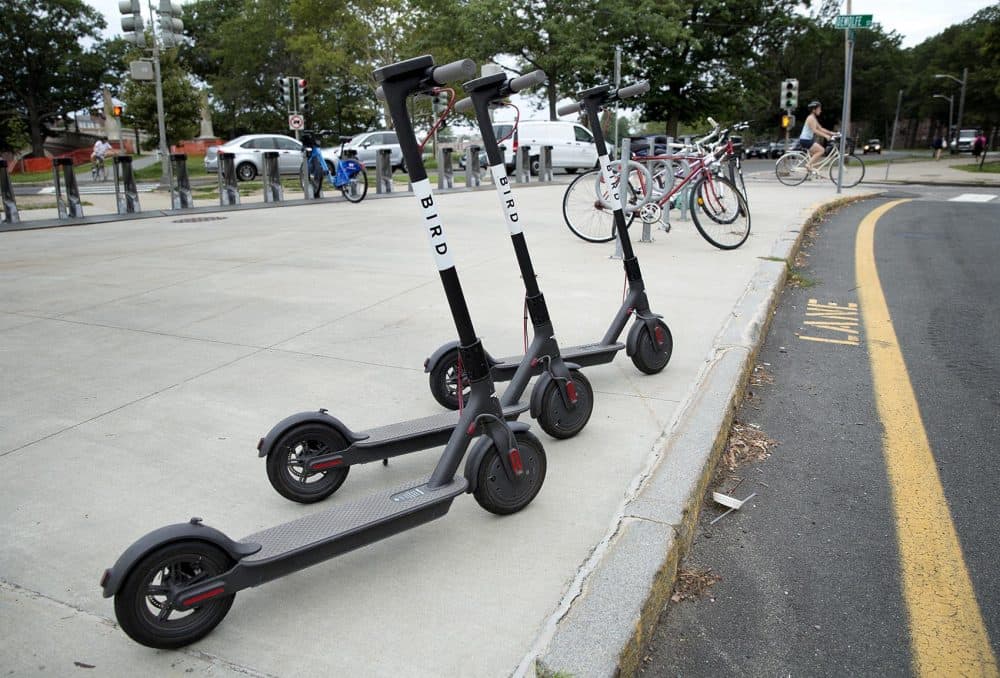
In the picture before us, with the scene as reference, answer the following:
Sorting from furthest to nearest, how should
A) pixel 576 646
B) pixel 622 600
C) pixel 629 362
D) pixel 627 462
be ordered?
pixel 629 362, pixel 627 462, pixel 622 600, pixel 576 646

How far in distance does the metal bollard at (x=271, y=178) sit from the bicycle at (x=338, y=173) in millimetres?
746

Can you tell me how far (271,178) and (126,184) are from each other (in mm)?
2820

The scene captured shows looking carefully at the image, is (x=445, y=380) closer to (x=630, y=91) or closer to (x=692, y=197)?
(x=630, y=91)

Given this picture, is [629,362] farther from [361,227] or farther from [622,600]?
[361,227]

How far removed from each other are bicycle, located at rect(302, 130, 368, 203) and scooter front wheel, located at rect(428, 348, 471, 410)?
38.9ft

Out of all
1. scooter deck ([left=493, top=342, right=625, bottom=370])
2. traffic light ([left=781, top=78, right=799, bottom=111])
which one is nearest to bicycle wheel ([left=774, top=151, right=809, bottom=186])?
traffic light ([left=781, top=78, right=799, bottom=111])

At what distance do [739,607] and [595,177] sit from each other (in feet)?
22.4

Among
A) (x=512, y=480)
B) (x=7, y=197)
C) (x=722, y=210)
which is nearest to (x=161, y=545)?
(x=512, y=480)

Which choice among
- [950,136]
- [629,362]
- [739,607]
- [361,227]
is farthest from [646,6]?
[950,136]

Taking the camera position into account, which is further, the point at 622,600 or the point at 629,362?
the point at 629,362

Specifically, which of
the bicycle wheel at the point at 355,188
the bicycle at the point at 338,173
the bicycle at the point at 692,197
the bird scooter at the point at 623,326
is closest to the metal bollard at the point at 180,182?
the bicycle at the point at 338,173

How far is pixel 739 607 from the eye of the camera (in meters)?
2.42

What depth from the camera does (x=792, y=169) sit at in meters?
19.1

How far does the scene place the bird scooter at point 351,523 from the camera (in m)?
2.05
